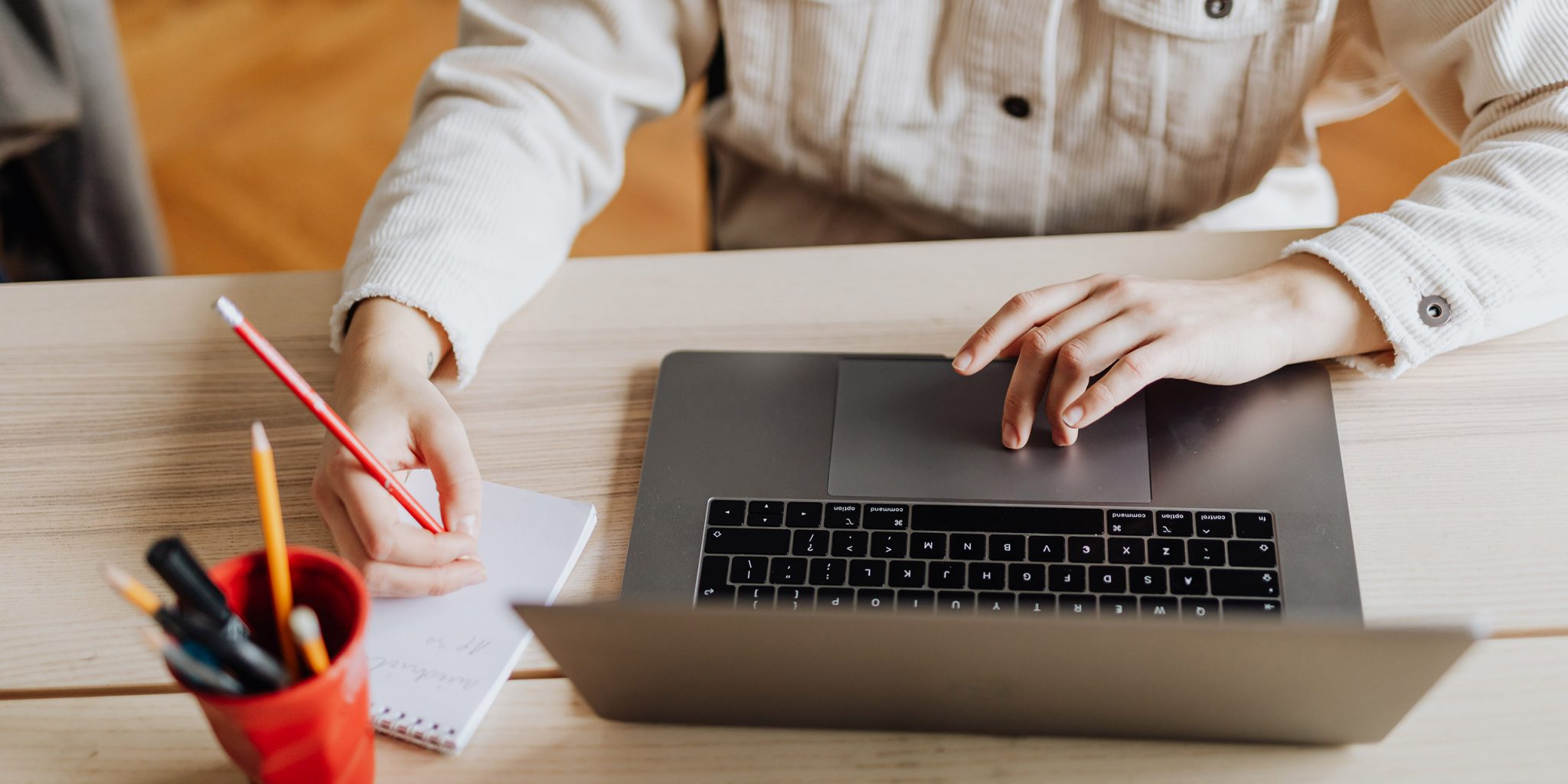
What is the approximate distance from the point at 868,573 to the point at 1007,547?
72 millimetres

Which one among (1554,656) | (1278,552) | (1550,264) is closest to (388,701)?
(1278,552)

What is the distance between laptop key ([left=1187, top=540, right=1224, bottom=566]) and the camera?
0.55 m

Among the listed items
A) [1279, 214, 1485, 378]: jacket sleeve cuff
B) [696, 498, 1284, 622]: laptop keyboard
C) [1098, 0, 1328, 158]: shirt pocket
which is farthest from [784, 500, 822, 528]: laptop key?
[1098, 0, 1328, 158]: shirt pocket

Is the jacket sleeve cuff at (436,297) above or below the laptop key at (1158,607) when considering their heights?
above

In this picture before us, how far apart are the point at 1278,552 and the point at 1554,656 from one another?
12cm

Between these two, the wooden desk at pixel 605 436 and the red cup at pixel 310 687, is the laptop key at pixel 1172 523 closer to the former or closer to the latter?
the wooden desk at pixel 605 436

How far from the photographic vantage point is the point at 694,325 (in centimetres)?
75

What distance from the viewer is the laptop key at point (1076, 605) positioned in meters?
0.54

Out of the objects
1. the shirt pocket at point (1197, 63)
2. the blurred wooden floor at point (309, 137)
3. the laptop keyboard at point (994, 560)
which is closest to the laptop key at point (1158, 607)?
the laptop keyboard at point (994, 560)

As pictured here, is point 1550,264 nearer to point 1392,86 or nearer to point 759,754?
point 1392,86

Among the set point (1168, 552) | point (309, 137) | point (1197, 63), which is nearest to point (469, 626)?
point (1168, 552)

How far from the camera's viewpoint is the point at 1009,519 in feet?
1.92

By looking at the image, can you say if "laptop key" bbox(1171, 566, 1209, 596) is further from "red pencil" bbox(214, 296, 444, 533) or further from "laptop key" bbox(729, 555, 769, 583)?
"red pencil" bbox(214, 296, 444, 533)

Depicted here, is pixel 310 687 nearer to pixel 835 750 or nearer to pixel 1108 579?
pixel 835 750
